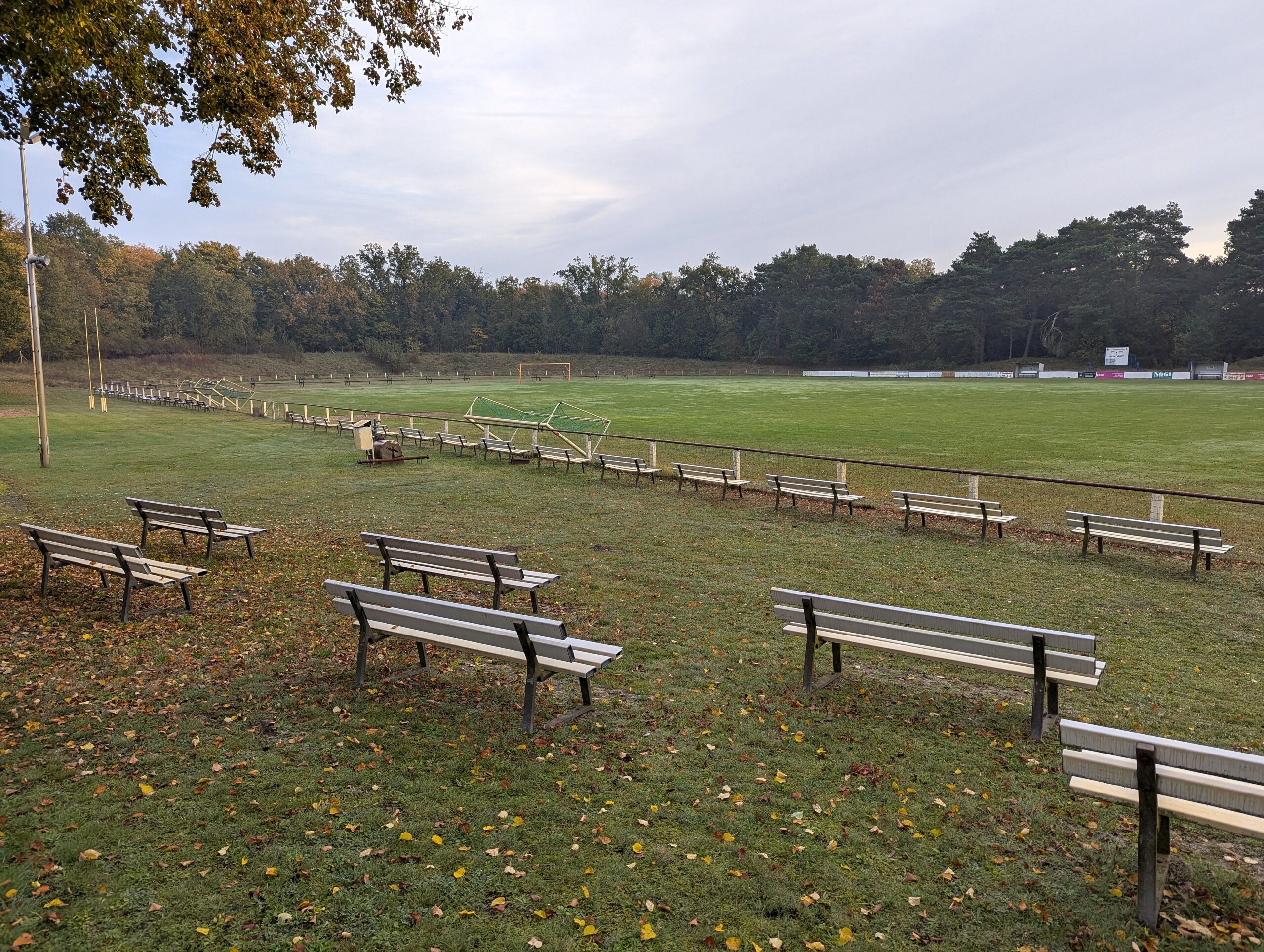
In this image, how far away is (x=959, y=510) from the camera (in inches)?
463

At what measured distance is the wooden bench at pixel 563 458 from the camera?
711 inches

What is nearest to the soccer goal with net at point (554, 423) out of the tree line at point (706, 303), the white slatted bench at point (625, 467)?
the white slatted bench at point (625, 467)

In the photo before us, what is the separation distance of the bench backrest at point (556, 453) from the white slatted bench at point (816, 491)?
235 inches

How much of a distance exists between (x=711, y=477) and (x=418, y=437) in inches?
410

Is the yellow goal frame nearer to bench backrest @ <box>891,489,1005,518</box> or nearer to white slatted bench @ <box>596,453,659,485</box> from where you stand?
white slatted bench @ <box>596,453,659,485</box>

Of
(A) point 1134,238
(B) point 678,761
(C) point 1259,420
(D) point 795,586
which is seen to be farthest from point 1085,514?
(A) point 1134,238

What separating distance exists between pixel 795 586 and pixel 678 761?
4.38m

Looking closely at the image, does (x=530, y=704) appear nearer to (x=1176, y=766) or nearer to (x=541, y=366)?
(x=1176, y=766)

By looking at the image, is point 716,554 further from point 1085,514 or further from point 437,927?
point 437,927

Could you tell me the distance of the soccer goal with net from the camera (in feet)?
64.0

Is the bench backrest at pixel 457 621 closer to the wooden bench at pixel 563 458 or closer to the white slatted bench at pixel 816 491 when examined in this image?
the white slatted bench at pixel 816 491

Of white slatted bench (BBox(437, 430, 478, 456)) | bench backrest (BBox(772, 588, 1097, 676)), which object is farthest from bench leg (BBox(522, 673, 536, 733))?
white slatted bench (BBox(437, 430, 478, 456))

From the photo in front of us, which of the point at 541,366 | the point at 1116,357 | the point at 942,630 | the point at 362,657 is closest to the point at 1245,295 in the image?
the point at 1116,357

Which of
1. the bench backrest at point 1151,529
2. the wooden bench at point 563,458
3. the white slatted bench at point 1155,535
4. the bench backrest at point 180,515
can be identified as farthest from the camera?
the wooden bench at point 563,458
